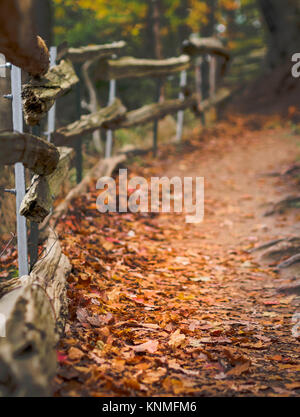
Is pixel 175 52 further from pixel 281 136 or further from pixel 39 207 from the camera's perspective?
pixel 39 207

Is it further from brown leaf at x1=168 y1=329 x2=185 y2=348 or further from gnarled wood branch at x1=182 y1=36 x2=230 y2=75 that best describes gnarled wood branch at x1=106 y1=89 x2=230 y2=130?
brown leaf at x1=168 y1=329 x2=185 y2=348

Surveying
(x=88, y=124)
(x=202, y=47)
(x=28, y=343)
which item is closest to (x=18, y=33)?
(x=28, y=343)

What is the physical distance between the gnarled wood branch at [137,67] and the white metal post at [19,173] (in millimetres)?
3976

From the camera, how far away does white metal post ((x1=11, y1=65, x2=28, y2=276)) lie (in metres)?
3.24

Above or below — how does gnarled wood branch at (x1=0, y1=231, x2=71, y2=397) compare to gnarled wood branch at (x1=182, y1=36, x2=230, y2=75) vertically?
below

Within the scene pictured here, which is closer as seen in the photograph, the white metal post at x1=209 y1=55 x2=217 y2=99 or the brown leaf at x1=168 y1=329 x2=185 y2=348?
the brown leaf at x1=168 y1=329 x2=185 y2=348

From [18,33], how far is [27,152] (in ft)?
2.55

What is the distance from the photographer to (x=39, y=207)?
3.19 metres

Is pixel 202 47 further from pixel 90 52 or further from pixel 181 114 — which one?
pixel 90 52

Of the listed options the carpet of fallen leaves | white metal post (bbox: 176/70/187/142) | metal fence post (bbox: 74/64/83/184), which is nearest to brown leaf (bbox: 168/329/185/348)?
the carpet of fallen leaves

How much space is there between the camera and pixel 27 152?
9.10 feet

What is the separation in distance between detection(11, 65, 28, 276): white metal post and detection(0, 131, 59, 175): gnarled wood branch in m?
0.23

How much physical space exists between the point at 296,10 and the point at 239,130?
14.4ft

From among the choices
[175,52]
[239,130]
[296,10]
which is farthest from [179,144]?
[296,10]
